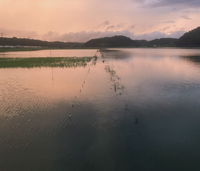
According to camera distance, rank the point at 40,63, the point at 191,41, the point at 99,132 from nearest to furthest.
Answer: the point at 99,132, the point at 40,63, the point at 191,41

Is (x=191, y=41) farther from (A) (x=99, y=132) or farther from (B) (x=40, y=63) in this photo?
(A) (x=99, y=132)

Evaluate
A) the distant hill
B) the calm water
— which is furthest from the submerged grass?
the distant hill

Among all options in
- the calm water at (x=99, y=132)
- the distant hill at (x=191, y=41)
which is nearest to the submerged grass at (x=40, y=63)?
the calm water at (x=99, y=132)

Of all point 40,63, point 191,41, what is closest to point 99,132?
point 40,63

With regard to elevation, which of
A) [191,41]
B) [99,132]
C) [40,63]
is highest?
[191,41]

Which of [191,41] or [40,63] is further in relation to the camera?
[191,41]

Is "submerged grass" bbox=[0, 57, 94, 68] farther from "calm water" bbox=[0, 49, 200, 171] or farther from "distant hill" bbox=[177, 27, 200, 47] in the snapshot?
"distant hill" bbox=[177, 27, 200, 47]

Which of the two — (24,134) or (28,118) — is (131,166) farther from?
(28,118)

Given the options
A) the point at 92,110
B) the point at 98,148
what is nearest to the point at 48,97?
the point at 92,110

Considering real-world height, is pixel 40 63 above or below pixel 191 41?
below

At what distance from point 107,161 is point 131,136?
6.73ft

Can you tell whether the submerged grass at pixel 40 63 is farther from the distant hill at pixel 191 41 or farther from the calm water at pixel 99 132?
the distant hill at pixel 191 41

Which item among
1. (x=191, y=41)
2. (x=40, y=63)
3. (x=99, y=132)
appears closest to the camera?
(x=99, y=132)

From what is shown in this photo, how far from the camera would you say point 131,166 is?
5508 millimetres
